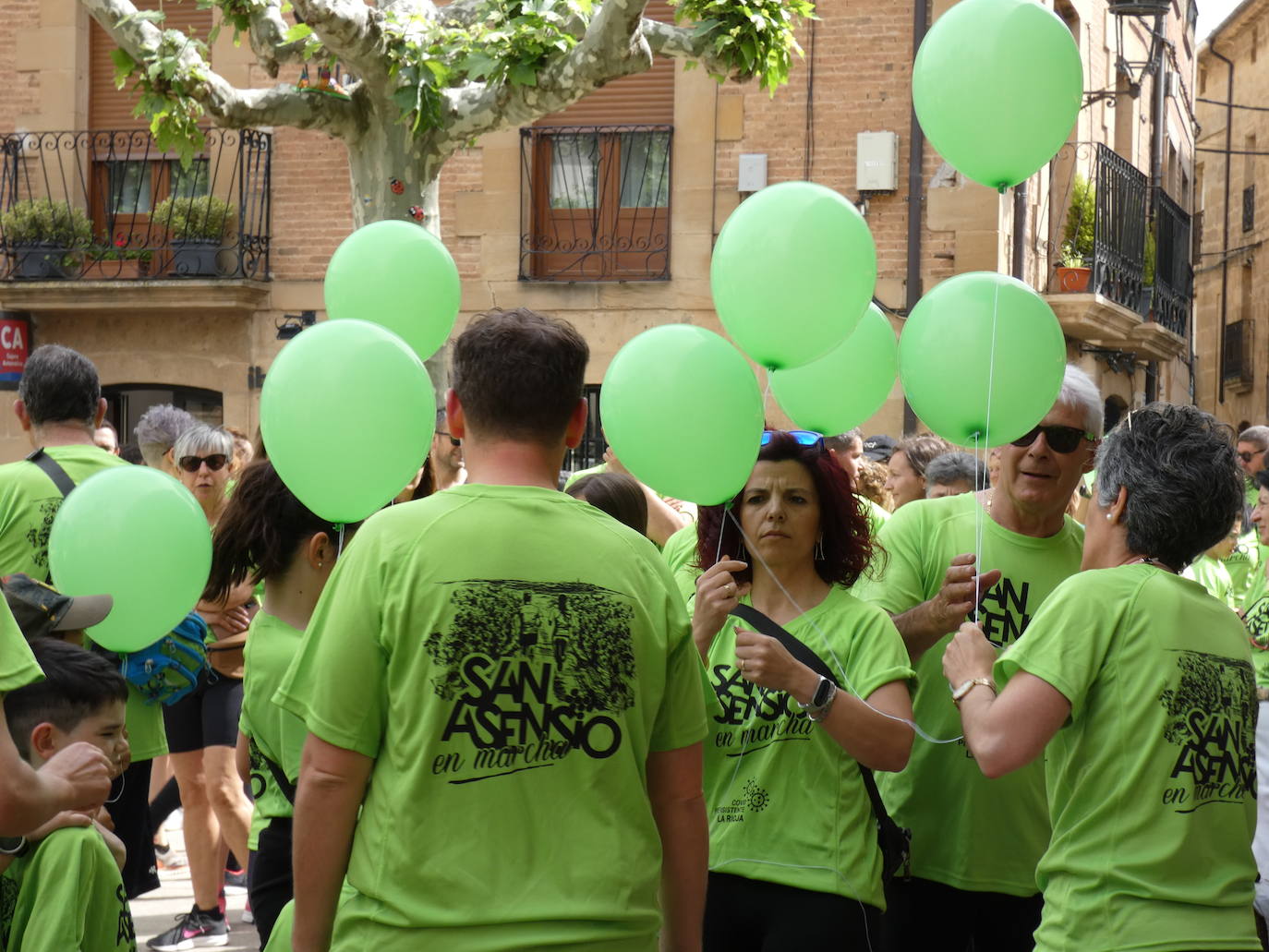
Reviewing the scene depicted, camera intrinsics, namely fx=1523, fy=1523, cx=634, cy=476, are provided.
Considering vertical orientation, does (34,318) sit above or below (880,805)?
above

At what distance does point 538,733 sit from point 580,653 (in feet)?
0.47

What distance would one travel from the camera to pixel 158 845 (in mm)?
7184

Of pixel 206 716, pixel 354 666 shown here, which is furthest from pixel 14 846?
pixel 206 716

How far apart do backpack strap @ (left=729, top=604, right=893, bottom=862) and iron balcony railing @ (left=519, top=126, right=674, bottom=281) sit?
911 cm

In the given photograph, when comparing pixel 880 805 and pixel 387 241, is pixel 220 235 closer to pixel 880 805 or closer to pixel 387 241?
pixel 387 241

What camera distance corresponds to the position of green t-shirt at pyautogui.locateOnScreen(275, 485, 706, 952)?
2348 mm

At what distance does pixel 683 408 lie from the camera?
10.2ft

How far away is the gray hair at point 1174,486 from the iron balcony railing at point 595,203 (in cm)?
949

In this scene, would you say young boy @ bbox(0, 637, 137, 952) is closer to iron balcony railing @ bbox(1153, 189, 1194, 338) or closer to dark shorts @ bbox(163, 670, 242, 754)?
dark shorts @ bbox(163, 670, 242, 754)

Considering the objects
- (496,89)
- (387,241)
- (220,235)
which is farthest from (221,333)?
(387,241)

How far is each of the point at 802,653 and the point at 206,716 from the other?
10.6 feet

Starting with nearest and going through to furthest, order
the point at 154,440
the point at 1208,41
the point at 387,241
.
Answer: the point at 387,241, the point at 154,440, the point at 1208,41

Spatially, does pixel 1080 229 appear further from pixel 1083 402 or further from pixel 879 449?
pixel 1083 402

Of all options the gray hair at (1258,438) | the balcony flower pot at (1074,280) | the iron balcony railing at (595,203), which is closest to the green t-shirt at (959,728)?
the gray hair at (1258,438)
